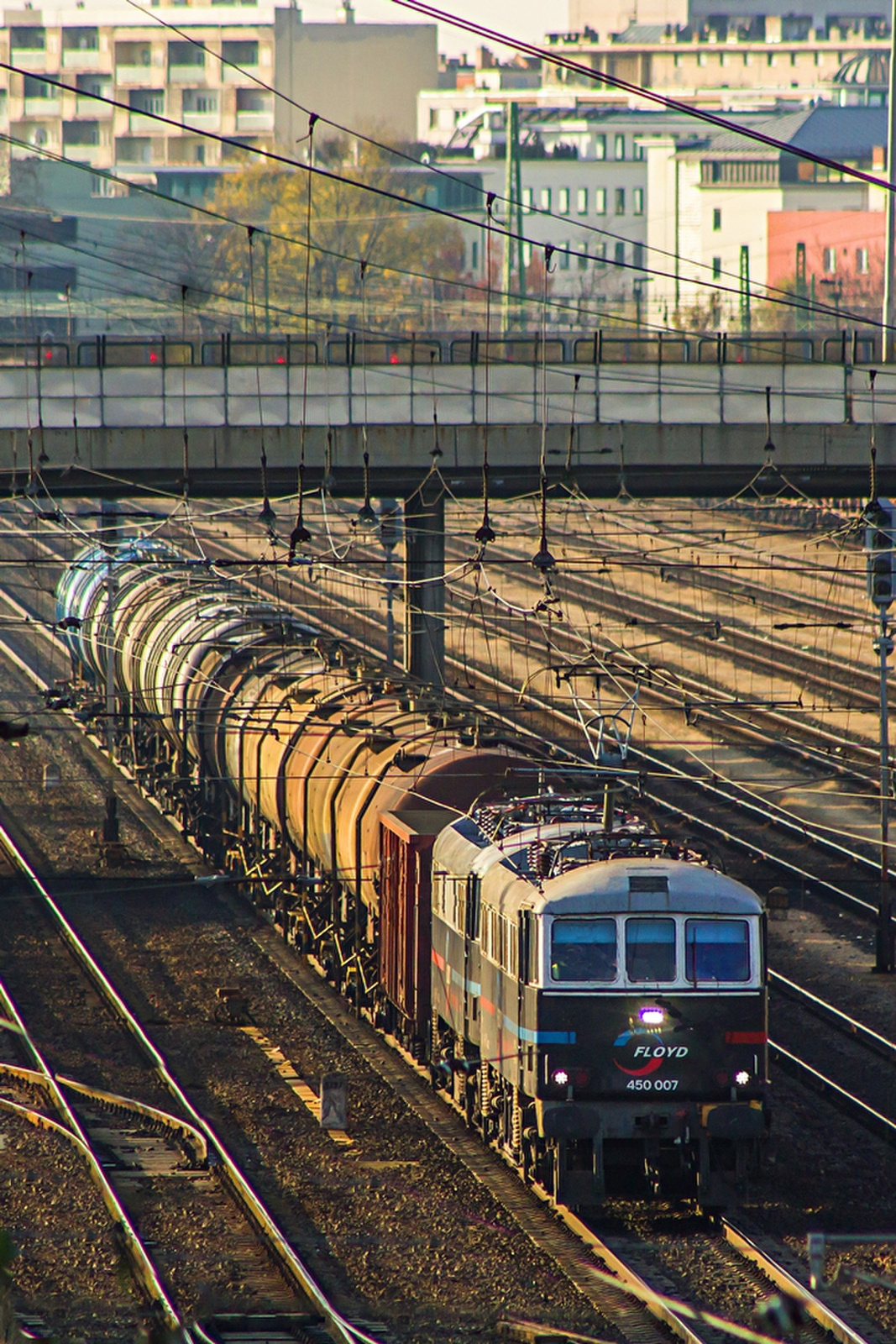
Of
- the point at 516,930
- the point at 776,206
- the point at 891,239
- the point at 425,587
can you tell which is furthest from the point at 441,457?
the point at 776,206

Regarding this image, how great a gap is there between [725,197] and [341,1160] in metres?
92.8

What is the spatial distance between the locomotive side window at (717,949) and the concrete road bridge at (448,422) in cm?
1728

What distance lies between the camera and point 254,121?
145375 millimetres

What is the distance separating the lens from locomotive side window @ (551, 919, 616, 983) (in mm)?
17984

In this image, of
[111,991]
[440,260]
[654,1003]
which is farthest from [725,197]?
[654,1003]

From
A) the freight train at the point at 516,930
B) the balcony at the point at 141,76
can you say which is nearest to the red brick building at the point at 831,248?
the balcony at the point at 141,76

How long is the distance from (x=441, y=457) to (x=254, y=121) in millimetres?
117971

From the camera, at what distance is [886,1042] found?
24.4 metres

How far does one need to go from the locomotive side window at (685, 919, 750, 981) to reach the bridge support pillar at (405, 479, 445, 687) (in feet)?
59.1

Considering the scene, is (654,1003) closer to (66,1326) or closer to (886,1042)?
(66,1326)

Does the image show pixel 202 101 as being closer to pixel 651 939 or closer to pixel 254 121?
pixel 254 121

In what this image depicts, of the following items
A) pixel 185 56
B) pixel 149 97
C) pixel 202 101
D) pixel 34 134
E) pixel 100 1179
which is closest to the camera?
pixel 100 1179

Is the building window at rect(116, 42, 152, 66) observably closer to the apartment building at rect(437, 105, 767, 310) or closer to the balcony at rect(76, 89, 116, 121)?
the balcony at rect(76, 89, 116, 121)

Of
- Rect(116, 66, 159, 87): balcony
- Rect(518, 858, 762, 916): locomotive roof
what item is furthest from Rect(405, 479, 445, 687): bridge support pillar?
Rect(116, 66, 159, 87): balcony
